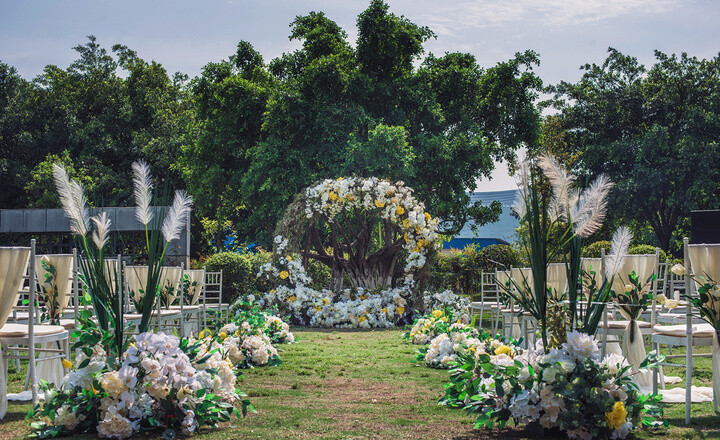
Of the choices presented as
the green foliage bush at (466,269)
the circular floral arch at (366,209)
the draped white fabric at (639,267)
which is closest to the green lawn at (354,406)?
the draped white fabric at (639,267)

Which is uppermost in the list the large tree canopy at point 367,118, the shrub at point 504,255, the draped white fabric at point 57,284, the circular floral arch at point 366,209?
the large tree canopy at point 367,118

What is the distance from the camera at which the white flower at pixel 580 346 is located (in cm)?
316

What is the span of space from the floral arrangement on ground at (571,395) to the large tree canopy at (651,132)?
17.5 metres

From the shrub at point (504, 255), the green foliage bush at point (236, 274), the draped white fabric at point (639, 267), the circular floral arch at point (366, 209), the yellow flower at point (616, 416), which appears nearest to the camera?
the yellow flower at point (616, 416)

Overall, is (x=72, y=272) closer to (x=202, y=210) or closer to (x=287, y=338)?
(x=287, y=338)

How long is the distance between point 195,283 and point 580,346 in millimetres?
5492

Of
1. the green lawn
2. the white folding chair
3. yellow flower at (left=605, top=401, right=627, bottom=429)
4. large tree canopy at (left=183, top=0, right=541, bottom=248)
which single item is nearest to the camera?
yellow flower at (left=605, top=401, right=627, bottom=429)

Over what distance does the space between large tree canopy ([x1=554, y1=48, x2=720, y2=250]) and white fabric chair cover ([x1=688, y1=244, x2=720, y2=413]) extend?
1672cm

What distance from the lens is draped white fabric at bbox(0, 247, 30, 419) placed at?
11.9 ft

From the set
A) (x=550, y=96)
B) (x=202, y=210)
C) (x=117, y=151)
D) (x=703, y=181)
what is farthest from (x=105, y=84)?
(x=703, y=181)

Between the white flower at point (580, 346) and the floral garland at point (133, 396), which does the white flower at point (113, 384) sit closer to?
the floral garland at point (133, 396)

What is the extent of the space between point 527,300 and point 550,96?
21141 millimetres

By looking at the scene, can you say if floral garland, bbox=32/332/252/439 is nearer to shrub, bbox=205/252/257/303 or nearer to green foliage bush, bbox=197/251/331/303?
green foliage bush, bbox=197/251/331/303

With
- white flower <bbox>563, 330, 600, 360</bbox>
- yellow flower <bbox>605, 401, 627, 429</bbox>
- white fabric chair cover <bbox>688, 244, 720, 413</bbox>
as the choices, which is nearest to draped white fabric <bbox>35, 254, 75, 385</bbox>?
white flower <bbox>563, 330, 600, 360</bbox>
